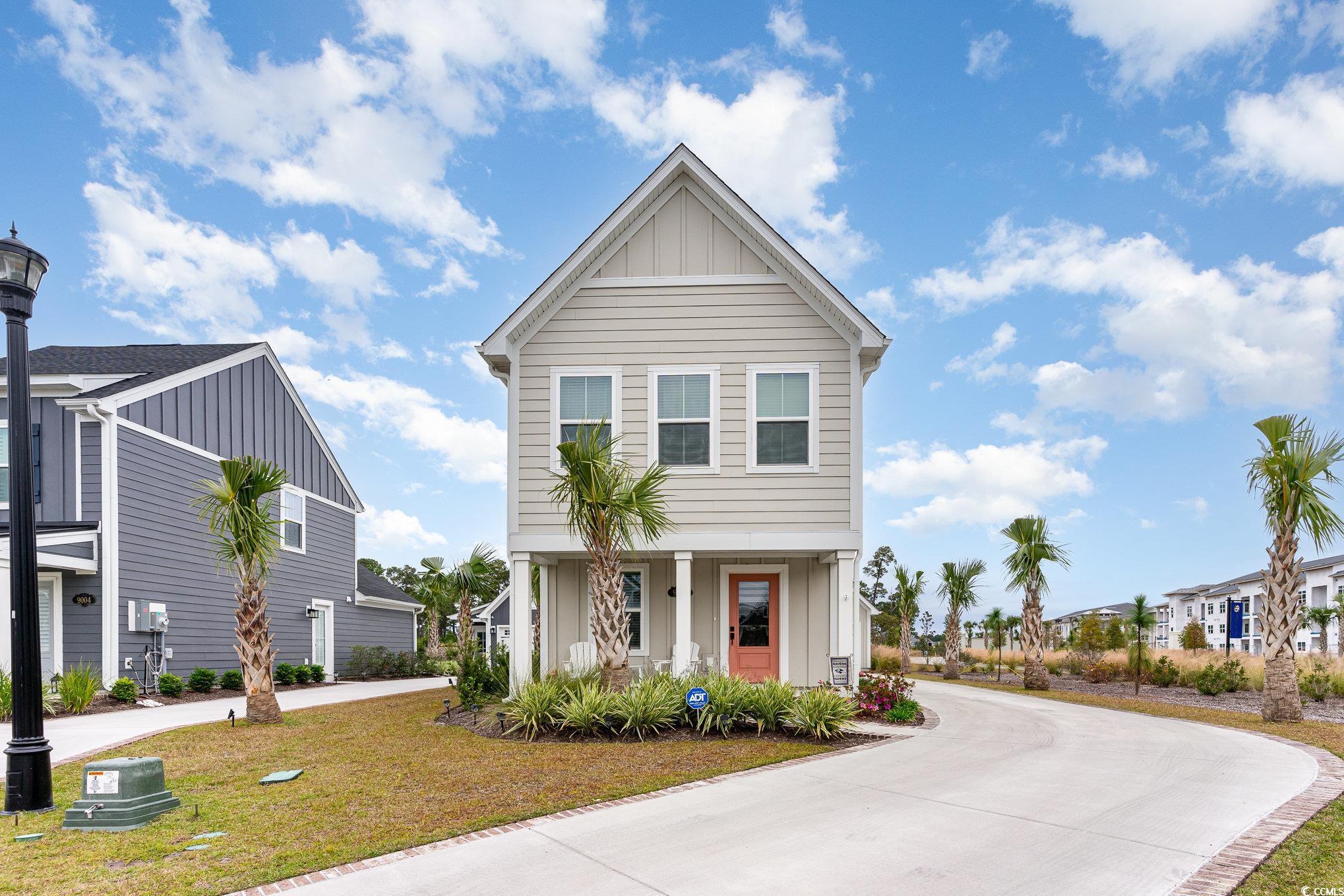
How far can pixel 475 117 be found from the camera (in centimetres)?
1739

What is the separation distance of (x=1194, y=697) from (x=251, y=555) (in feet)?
66.3

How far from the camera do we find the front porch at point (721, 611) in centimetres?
1401

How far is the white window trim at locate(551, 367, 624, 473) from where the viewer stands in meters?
13.6

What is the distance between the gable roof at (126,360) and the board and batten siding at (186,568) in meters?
1.42

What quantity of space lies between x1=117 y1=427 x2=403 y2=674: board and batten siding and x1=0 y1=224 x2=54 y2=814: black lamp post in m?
7.03

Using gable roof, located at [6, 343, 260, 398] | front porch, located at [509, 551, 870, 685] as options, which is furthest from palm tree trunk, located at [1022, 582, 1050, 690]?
gable roof, located at [6, 343, 260, 398]

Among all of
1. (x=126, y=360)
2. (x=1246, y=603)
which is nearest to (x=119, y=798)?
(x=126, y=360)

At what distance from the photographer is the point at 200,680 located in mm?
18828

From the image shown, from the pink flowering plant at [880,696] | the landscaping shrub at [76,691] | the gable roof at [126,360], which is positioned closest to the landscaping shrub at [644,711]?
the pink flowering plant at [880,696]

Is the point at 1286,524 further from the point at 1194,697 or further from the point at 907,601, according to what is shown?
the point at 907,601

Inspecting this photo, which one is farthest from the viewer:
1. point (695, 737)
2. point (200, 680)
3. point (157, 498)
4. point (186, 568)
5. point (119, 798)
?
point (186, 568)

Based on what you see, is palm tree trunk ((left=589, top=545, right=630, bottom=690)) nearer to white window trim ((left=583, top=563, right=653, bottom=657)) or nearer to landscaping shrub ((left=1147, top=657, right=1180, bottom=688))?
white window trim ((left=583, top=563, right=653, bottom=657))

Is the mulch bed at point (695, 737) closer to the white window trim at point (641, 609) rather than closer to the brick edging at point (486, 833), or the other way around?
the brick edging at point (486, 833)

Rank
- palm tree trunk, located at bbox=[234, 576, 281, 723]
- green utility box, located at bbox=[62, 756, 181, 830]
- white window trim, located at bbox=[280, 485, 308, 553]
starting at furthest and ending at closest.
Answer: white window trim, located at bbox=[280, 485, 308, 553]
palm tree trunk, located at bbox=[234, 576, 281, 723]
green utility box, located at bbox=[62, 756, 181, 830]
